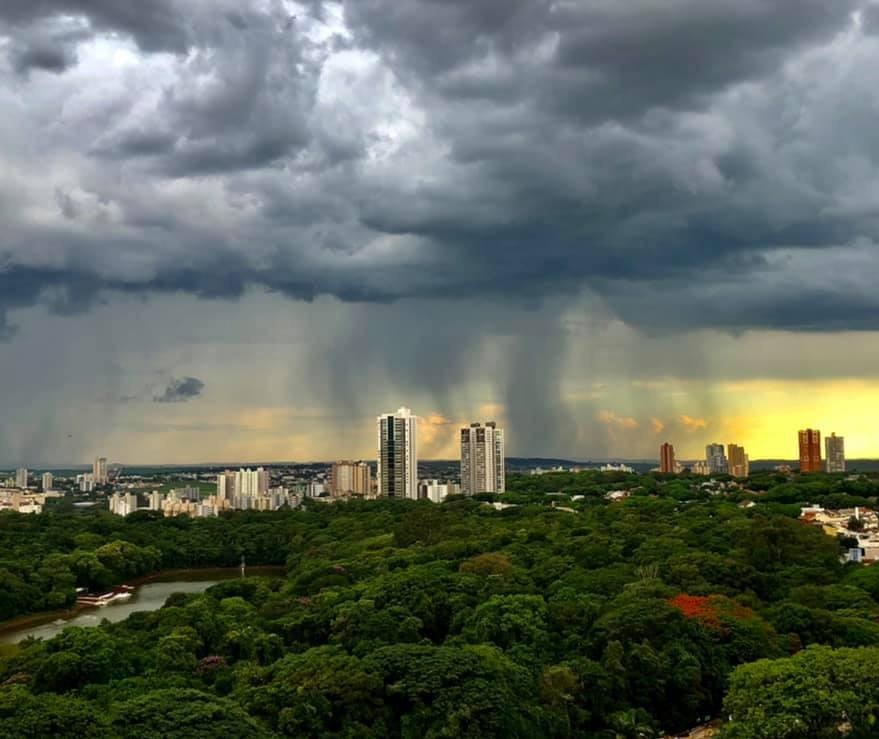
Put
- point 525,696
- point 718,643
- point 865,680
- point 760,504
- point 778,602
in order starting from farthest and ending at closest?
point 760,504 < point 778,602 < point 718,643 < point 525,696 < point 865,680

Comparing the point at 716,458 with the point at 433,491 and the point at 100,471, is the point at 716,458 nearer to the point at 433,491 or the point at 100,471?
the point at 433,491

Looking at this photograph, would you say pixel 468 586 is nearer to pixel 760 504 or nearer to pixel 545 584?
pixel 545 584

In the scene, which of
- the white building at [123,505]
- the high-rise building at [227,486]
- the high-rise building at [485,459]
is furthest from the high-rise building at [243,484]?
the high-rise building at [485,459]

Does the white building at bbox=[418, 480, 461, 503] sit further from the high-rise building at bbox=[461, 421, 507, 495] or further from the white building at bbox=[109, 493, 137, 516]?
the white building at bbox=[109, 493, 137, 516]

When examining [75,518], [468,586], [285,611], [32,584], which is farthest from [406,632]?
[75,518]

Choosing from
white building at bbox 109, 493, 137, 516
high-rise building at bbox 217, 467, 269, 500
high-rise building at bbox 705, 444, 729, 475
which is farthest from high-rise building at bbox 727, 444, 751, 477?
white building at bbox 109, 493, 137, 516

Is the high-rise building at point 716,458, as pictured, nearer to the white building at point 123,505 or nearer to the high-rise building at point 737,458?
the high-rise building at point 737,458
